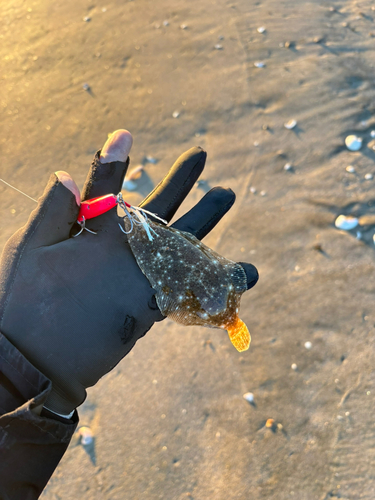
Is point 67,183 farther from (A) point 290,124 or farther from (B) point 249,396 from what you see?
(A) point 290,124

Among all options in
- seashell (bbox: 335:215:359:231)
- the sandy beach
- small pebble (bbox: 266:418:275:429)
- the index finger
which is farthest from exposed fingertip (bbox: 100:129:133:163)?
small pebble (bbox: 266:418:275:429)

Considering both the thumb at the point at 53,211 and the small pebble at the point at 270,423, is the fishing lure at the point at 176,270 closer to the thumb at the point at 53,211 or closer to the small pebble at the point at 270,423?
the thumb at the point at 53,211

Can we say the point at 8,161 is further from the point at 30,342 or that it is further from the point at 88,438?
the point at 88,438

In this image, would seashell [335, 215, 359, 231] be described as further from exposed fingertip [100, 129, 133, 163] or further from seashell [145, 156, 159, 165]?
exposed fingertip [100, 129, 133, 163]

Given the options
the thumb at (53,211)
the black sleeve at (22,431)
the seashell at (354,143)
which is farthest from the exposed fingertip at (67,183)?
the seashell at (354,143)

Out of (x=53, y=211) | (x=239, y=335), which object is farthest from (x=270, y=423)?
(x=53, y=211)
